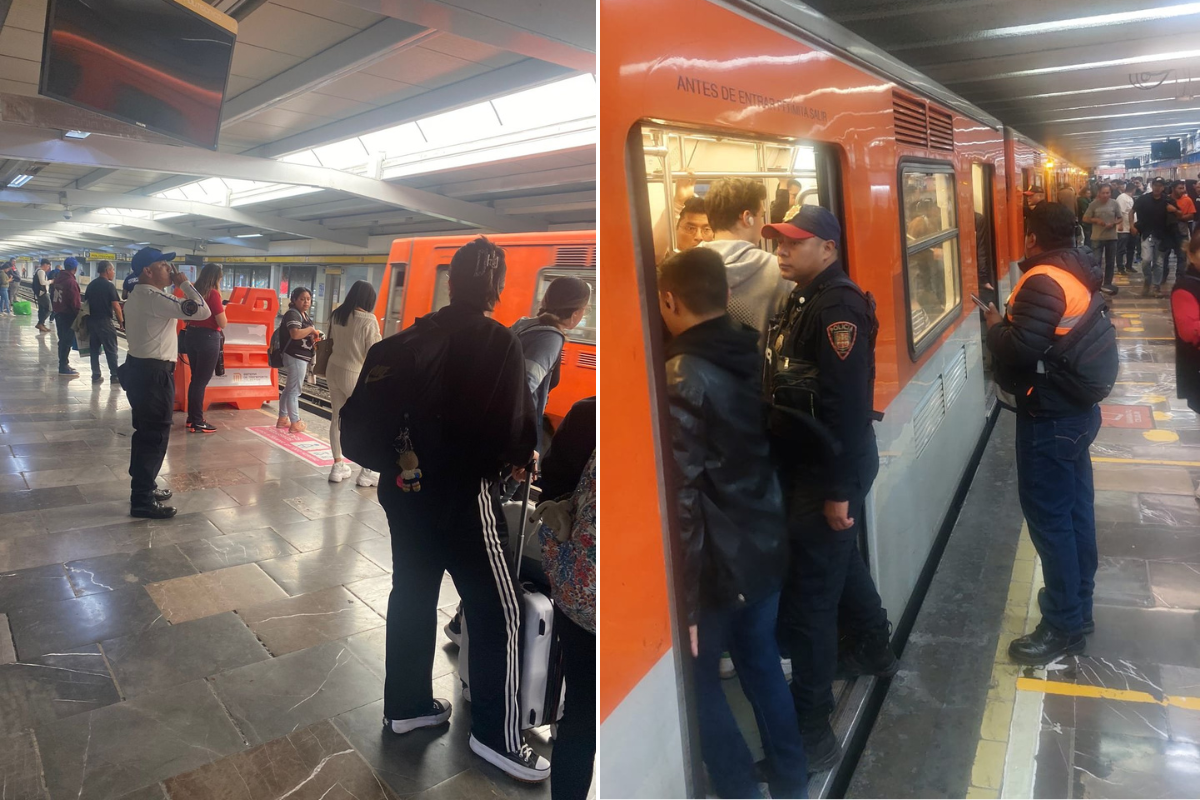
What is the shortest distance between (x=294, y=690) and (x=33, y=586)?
1.68 m

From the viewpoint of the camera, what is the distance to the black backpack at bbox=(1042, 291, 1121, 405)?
64.7 inches

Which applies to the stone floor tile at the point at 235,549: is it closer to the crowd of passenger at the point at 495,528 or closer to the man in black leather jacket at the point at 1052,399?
the crowd of passenger at the point at 495,528

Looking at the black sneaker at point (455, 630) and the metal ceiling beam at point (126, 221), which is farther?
the metal ceiling beam at point (126, 221)

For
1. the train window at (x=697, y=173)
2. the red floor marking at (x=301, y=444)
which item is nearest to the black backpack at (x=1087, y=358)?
the train window at (x=697, y=173)

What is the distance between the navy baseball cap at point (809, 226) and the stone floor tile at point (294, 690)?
232cm

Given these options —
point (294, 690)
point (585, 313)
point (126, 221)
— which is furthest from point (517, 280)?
point (126, 221)

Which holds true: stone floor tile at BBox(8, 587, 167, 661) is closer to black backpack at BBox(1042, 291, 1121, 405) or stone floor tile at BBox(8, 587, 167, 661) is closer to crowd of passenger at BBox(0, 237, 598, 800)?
crowd of passenger at BBox(0, 237, 598, 800)

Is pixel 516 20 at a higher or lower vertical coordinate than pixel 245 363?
higher

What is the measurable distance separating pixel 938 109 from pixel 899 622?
1.11 m

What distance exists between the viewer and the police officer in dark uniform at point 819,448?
3.18ft

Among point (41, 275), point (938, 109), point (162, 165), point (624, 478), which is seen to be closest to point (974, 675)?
point (624, 478)

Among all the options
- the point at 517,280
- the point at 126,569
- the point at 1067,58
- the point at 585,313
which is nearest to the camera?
the point at 1067,58

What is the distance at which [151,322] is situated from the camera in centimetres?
420

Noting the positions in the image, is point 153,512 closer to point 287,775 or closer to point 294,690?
point 294,690
